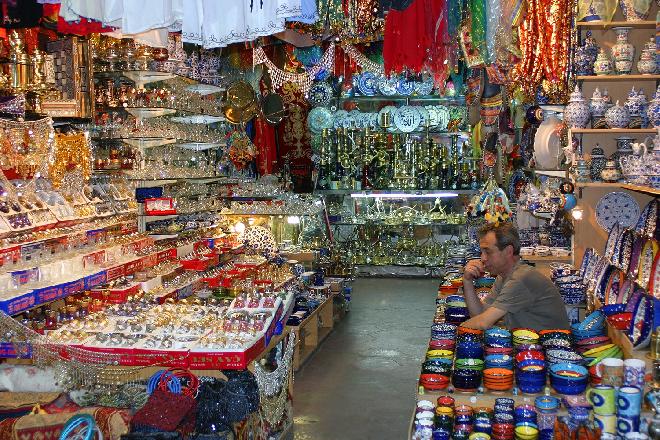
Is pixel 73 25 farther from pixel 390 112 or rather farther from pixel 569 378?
pixel 390 112

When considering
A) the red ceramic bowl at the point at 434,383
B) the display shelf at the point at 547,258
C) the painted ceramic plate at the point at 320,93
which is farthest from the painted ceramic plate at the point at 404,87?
the red ceramic bowl at the point at 434,383

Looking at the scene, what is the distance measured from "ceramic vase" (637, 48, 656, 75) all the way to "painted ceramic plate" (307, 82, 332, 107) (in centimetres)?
705

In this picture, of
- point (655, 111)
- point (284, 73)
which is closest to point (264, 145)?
point (284, 73)

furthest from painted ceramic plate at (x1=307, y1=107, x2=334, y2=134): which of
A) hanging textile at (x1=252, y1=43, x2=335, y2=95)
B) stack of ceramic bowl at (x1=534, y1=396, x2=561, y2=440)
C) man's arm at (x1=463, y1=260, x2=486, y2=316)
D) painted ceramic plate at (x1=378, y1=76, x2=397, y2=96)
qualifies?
stack of ceramic bowl at (x1=534, y1=396, x2=561, y2=440)

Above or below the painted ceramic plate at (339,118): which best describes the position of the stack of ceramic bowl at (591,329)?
below

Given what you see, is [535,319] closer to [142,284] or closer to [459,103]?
[142,284]

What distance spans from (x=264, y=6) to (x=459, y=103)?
8099mm

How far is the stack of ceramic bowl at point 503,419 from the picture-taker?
2.71m

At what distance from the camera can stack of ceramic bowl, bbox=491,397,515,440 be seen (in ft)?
8.89

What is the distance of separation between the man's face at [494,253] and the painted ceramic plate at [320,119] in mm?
7130

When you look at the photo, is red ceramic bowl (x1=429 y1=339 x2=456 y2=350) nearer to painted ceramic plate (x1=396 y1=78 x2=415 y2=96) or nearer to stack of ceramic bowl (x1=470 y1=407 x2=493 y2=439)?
stack of ceramic bowl (x1=470 y1=407 x2=493 y2=439)

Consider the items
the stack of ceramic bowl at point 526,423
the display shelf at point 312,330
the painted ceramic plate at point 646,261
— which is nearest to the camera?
the stack of ceramic bowl at point 526,423

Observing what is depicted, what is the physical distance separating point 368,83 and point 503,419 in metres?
8.74

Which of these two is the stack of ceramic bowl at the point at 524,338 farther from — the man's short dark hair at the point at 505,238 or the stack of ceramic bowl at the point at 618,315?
the man's short dark hair at the point at 505,238
